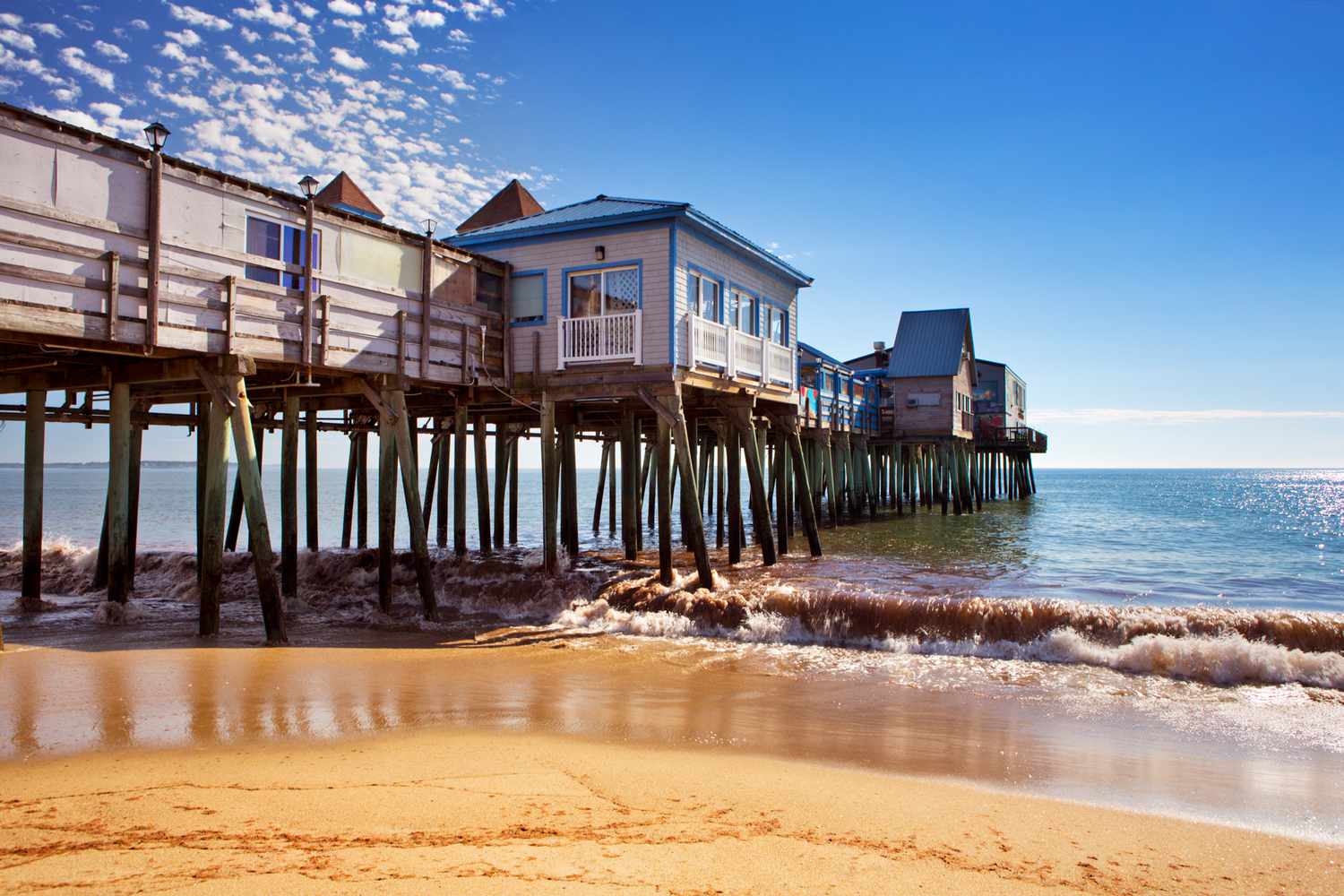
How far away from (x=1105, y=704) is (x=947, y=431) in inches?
1217

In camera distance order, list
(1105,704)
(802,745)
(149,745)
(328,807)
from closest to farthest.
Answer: (328,807)
(149,745)
(802,745)
(1105,704)

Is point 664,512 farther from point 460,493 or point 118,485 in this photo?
point 118,485

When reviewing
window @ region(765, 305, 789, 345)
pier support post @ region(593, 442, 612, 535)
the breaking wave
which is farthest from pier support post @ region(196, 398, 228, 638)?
pier support post @ region(593, 442, 612, 535)

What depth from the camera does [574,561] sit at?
66.7 feet

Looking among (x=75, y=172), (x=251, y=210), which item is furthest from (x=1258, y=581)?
(x=75, y=172)

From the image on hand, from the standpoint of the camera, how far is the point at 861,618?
12.8 metres

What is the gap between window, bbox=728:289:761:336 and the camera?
58.2ft

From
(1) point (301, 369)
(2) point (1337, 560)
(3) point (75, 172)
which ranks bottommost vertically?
(2) point (1337, 560)

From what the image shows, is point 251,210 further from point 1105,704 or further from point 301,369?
point 1105,704

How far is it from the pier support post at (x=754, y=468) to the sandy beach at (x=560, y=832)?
12187mm

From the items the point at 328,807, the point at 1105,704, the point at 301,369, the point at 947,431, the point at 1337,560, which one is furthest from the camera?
the point at 947,431

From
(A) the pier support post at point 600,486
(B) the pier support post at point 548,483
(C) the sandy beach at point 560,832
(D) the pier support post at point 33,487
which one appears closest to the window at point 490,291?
(B) the pier support post at point 548,483

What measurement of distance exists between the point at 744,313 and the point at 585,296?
4217 mm

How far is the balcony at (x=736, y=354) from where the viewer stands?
15188mm
